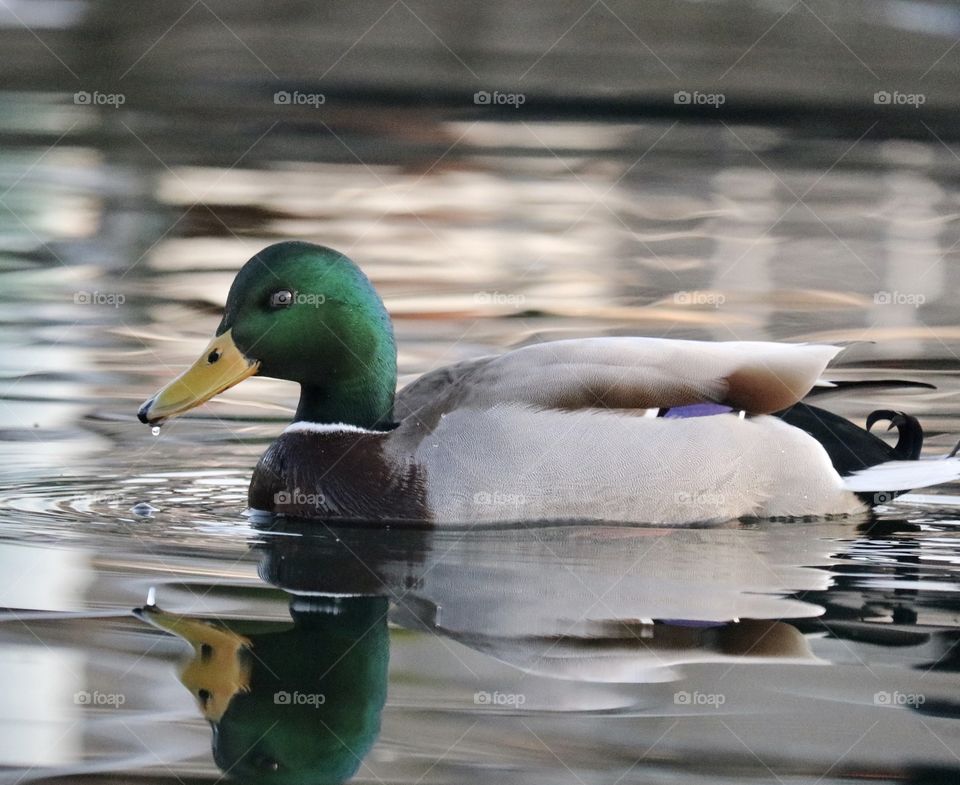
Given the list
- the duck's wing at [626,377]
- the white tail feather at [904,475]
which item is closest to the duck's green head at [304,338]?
the duck's wing at [626,377]

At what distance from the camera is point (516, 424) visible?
577 centimetres

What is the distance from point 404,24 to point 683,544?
435 inches

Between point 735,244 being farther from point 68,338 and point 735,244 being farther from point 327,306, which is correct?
point 327,306

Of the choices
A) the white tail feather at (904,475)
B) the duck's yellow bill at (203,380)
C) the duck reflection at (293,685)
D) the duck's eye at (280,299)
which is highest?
the duck's eye at (280,299)

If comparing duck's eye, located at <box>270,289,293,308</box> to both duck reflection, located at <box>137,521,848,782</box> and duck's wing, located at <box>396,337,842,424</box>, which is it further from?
duck reflection, located at <box>137,521,848,782</box>

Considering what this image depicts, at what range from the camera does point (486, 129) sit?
14039 millimetres

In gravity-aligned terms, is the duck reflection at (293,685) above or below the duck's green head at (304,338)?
below

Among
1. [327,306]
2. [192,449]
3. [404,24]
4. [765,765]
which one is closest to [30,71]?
[404,24]

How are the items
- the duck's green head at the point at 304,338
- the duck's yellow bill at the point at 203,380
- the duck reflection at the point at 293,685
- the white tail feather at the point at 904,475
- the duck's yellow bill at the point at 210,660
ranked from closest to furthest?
the duck reflection at the point at 293,685
the duck's yellow bill at the point at 210,660
the duck's yellow bill at the point at 203,380
the duck's green head at the point at 304,338
the white tail feather at the point at 904,475

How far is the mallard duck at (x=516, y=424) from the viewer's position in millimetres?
5742

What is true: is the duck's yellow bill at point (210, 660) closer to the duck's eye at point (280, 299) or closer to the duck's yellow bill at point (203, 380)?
the duck's yellow bill at point (203, 380)

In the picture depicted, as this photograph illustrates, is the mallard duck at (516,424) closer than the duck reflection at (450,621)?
No

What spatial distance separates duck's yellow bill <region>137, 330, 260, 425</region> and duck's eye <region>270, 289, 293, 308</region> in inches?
7.4

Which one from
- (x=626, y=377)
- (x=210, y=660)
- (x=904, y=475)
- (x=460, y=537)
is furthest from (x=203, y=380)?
(x=904, y=475)
